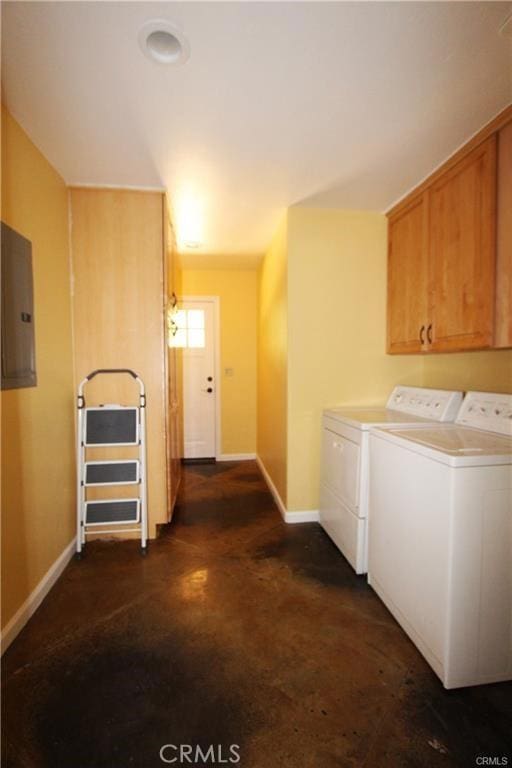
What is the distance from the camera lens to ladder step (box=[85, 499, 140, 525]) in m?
2.38

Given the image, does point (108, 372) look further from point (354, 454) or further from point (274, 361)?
point (354, 454)

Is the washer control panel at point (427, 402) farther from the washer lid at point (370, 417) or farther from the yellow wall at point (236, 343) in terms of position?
the yellow wall at point (236, 343)

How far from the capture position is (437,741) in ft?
3.89

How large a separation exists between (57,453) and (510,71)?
2947 mm

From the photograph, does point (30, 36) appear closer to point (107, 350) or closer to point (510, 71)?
point (107, 350)

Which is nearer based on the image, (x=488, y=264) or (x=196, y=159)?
(x=488, y=264)

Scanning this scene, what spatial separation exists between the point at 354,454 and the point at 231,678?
4.11 ft

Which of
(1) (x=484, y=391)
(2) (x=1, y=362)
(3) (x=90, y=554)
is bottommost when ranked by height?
(3) (x=90, y=554)

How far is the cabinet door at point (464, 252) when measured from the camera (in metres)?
1.76

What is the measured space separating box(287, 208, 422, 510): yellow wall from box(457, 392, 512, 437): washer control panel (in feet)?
2.71

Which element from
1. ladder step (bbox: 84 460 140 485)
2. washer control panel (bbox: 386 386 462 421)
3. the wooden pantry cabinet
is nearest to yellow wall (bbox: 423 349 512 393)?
washer control panel (bbox: 386 386 462 421)

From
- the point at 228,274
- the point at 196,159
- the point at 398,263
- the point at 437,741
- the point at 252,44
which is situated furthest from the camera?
the point at 228,274

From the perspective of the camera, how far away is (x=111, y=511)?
7.91 feet

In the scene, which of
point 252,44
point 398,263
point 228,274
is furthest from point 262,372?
point 252,44
